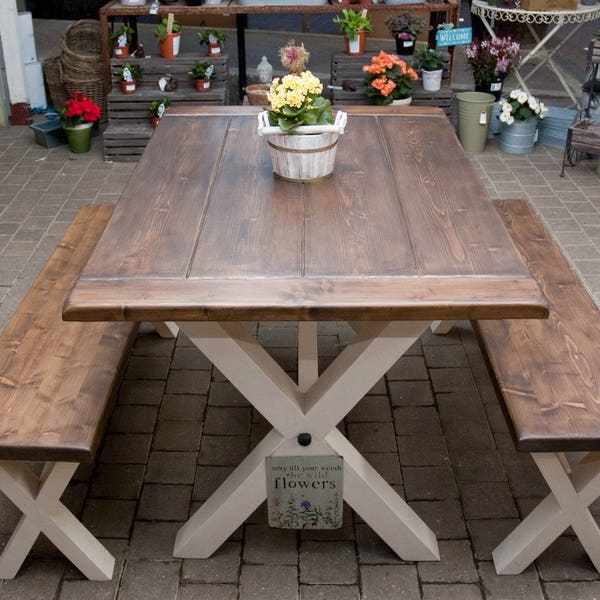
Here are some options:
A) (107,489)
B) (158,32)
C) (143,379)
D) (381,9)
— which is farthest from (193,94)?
(107,489)

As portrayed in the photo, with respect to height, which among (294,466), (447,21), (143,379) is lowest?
→ (143,379)

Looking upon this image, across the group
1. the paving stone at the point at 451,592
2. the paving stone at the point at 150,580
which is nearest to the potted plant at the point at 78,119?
the paving stone at the point at 150,580

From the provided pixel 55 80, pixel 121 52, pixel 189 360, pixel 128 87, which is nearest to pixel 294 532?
pixel 189 360

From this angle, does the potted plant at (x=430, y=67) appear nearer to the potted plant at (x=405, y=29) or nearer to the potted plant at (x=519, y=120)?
the potted plant at (x=405, y=29)

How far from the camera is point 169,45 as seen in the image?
6.31 m

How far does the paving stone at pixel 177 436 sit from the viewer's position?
125 inches

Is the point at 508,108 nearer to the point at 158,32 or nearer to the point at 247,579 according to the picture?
the point at 158,32

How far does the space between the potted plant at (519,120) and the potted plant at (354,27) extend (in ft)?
3.89

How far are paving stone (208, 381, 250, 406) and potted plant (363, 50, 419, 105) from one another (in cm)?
319

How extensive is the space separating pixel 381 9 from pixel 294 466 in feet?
15.4

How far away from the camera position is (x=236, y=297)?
2131 mm

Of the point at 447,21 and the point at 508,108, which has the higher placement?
the point at 447,21

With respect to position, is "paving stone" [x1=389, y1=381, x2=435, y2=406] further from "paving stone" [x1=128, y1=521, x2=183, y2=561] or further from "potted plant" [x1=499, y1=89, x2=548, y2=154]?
"potted plant" [x1=499, y1=89, x2=548, y2=154]

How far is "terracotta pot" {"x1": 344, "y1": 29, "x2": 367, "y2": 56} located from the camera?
6.32 metres
